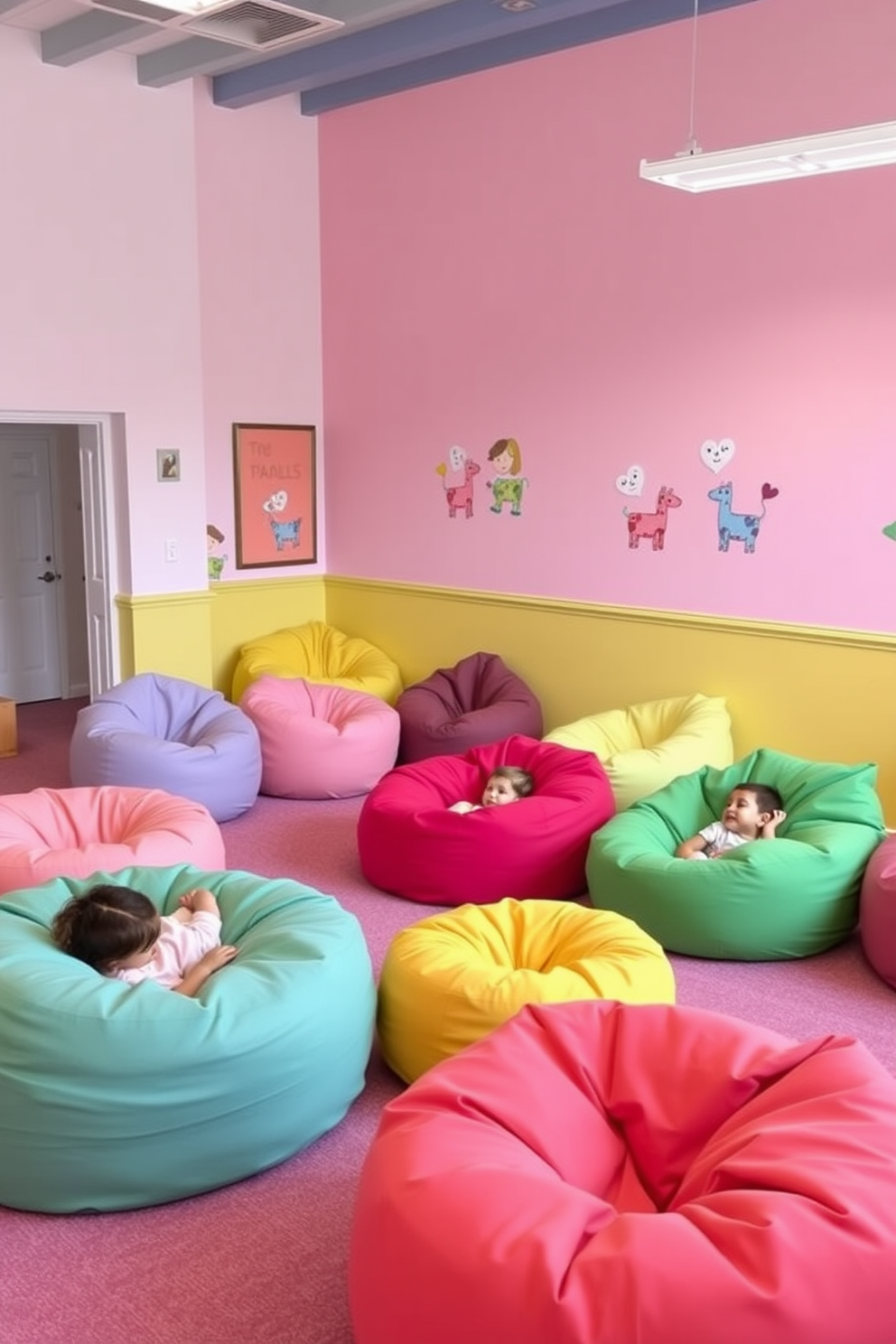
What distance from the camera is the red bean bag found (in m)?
4.83

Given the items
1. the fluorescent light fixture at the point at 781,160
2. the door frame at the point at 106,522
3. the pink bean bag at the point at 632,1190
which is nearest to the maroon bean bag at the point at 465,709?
the door frame at the point at 106,522

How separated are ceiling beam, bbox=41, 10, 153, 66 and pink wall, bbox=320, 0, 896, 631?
1779mm

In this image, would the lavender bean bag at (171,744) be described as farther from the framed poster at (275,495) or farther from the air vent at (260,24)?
the air vent at (260,24)

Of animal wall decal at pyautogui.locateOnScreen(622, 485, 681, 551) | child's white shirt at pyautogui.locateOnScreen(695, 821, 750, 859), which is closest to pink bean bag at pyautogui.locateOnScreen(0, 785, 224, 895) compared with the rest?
child's white shirt at pyautogui.locateOnScreen(695, 821, 750, 859)

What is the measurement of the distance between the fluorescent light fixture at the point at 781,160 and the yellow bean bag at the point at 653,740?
239cm

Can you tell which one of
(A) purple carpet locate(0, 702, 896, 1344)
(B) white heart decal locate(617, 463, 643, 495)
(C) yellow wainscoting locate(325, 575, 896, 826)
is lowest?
(A) purple carpet locate(0, 702, 896, 1344)

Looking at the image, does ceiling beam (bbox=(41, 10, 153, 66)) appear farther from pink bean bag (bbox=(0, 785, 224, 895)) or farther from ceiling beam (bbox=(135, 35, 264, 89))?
pink bean bag (bbox=(0, 785, 224, 895))

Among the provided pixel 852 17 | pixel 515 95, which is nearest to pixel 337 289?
pixel 515 95

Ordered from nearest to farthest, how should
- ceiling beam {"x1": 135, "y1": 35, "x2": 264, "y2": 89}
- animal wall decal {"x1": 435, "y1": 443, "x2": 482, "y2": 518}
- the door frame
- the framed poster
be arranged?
ceiling beam {"x1": 135, "y1": 35, "x2": 264, "y2": 89} < the door frame < animal wall decal {"x1": 435, "y1": 443, "x2": 482, "y2": 518} < the framed poster

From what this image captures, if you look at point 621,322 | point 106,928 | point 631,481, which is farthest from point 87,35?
point 106,928

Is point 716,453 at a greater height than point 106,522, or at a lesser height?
greater

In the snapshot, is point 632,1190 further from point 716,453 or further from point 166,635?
point 166,635

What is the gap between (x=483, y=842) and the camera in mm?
4816

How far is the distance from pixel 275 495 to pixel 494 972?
4621 mm
